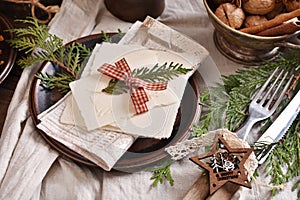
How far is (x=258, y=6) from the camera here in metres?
0.86

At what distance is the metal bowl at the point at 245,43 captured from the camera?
0.84 meters

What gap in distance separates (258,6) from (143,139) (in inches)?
11.5

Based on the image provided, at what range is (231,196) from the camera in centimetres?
71

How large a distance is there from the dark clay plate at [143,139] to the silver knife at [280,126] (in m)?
0.11

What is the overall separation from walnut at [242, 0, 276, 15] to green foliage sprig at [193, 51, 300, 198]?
0.09 meters

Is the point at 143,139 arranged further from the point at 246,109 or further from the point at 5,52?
the point at 5,52

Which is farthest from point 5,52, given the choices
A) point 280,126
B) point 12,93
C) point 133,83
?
point 280,126

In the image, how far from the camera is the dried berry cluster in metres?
0.86

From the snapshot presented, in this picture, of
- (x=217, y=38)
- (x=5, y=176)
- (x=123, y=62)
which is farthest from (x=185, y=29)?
(x=5, y=176)

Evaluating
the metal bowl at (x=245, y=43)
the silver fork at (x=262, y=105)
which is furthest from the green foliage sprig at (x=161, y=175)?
the metal bowl at (x=245, y=43)

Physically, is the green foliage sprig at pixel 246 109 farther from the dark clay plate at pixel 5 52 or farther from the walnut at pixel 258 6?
the dark clay plate at pixel 5 52

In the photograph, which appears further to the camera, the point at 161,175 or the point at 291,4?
the point at 291,4

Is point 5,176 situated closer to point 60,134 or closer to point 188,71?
point 60,134

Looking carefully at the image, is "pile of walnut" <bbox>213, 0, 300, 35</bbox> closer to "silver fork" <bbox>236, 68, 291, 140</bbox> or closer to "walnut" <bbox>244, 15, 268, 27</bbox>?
"walnut" <bbox>244, 15, 268, 27</bbox>
